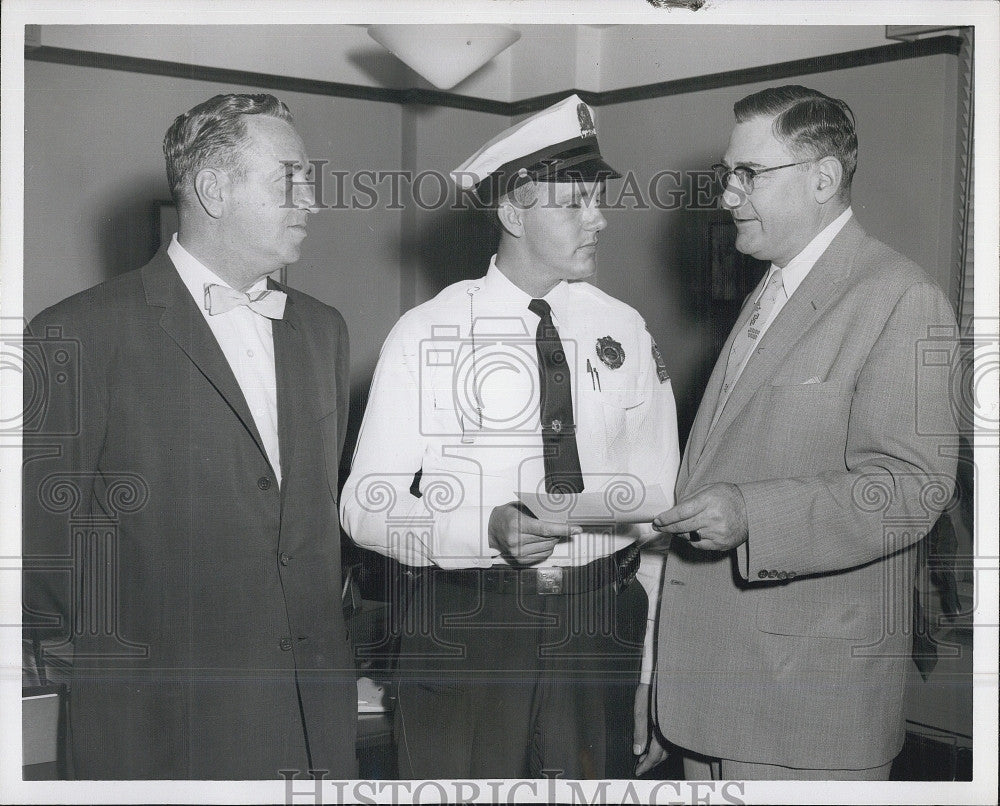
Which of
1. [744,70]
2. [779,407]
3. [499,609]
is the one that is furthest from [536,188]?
[499,609]

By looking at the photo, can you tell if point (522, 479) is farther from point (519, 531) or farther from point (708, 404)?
point (708, 404)

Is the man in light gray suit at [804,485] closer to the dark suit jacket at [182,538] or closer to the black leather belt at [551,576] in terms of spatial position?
the black leather belt at [551,576]

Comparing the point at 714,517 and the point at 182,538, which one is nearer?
the point at 714,517

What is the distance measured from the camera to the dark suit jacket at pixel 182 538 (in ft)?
5.52

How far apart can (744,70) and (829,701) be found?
1157mm

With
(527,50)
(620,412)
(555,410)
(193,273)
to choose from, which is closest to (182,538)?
(193,273)

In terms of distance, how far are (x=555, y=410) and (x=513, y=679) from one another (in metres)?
0.52

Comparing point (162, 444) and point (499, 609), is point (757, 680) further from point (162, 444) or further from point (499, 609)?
point (162, 444)

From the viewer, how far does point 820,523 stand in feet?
5.05

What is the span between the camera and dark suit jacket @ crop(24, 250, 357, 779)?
66.2 inches

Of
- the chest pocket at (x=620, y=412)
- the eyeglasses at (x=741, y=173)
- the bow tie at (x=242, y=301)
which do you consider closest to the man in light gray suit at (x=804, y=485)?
the eyeglasses at (x=741, y=173)

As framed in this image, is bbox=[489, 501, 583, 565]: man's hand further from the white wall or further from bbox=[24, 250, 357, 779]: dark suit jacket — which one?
the white wall

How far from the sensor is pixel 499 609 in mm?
1715

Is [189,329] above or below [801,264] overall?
below
